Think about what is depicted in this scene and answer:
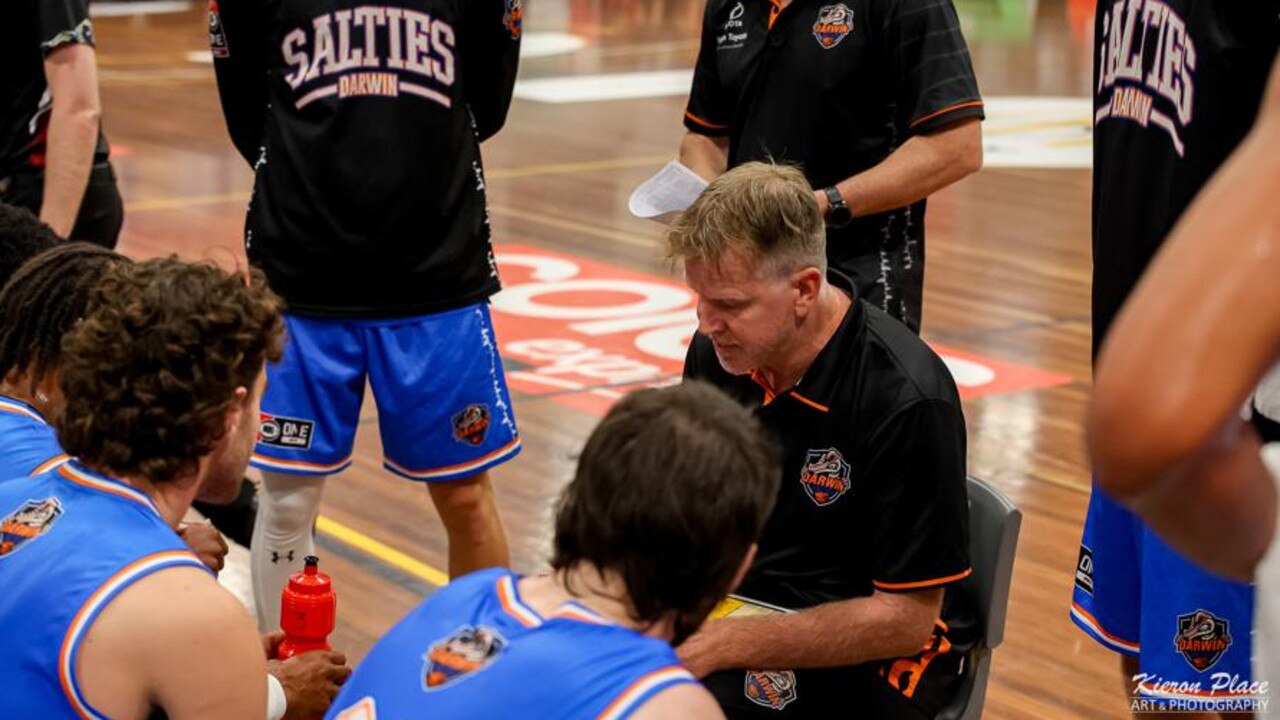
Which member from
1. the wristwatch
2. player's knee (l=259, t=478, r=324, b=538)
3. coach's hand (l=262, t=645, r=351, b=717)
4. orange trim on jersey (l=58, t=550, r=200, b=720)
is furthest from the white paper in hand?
orange trim on jersey (l=58, t=550, r=200, b=720)

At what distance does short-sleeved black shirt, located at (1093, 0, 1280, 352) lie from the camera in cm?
264

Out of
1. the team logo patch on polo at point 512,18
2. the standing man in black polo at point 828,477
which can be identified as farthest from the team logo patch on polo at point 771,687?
the team logo patch on polo at point 512,18

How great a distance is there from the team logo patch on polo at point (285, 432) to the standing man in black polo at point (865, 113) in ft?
3.86

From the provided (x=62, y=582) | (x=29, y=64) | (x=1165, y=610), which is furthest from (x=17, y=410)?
(x=29, y=64)

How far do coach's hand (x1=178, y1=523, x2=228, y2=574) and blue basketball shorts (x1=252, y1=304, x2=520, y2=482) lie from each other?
758 mm

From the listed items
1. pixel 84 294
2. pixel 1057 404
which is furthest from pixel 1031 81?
pixel 84 294

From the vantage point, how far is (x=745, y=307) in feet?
9.61

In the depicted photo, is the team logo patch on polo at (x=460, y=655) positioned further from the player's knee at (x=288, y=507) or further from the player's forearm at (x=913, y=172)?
the player's knee at (x=288, y=507)

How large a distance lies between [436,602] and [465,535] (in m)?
2.25

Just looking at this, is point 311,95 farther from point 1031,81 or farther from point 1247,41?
point 1031,81

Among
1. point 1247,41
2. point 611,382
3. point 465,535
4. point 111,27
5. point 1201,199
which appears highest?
point 1201,199

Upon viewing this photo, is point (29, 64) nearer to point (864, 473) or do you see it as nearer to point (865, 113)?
point (865, 113)

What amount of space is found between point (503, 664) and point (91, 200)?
11.4 feet

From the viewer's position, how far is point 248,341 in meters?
2.31
